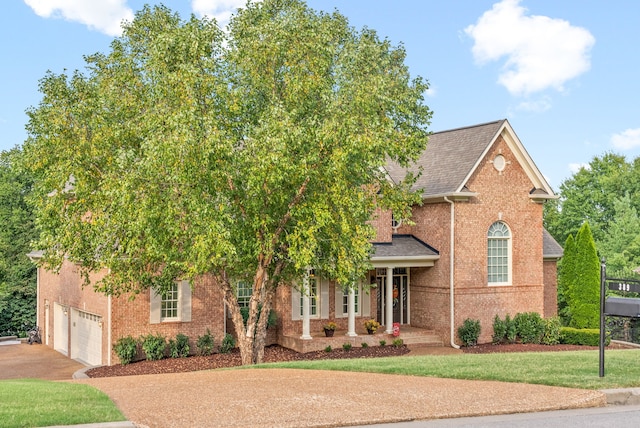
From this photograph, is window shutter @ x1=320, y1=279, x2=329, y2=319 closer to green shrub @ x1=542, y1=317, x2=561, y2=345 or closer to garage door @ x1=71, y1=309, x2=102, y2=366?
garage door @ x1=71, y1=309, x2=102, y2=366

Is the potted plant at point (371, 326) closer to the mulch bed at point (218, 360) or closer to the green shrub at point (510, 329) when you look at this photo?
the mulch bed at point (218, 360)

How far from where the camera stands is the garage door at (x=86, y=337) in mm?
26172

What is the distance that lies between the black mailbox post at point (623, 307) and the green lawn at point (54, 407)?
9079mm

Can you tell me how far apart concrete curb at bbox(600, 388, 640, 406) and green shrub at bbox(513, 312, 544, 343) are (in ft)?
62.0

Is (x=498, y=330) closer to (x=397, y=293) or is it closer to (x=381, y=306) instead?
(x=397, y=293)

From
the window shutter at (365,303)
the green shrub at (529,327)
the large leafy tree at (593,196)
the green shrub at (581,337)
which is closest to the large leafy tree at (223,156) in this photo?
the window shutter at (365,303)

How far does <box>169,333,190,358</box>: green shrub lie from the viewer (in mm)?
25672

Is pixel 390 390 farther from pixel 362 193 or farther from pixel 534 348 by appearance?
pixel 534 348

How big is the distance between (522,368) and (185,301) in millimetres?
14861

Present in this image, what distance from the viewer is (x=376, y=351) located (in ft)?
90.2

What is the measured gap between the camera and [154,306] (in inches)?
1014

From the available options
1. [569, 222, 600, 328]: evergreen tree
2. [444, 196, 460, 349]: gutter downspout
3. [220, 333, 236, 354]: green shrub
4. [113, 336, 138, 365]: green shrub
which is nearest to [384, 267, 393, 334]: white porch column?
[444, 196, 460, 349]: gutter downspout

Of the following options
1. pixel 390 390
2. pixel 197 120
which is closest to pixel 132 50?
pixel 197 120

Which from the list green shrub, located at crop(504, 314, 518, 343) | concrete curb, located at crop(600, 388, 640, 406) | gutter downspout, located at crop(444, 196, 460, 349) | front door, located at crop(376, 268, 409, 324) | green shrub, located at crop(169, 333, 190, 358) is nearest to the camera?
concrete curb, located at crop(600, 388, 640, 406)
